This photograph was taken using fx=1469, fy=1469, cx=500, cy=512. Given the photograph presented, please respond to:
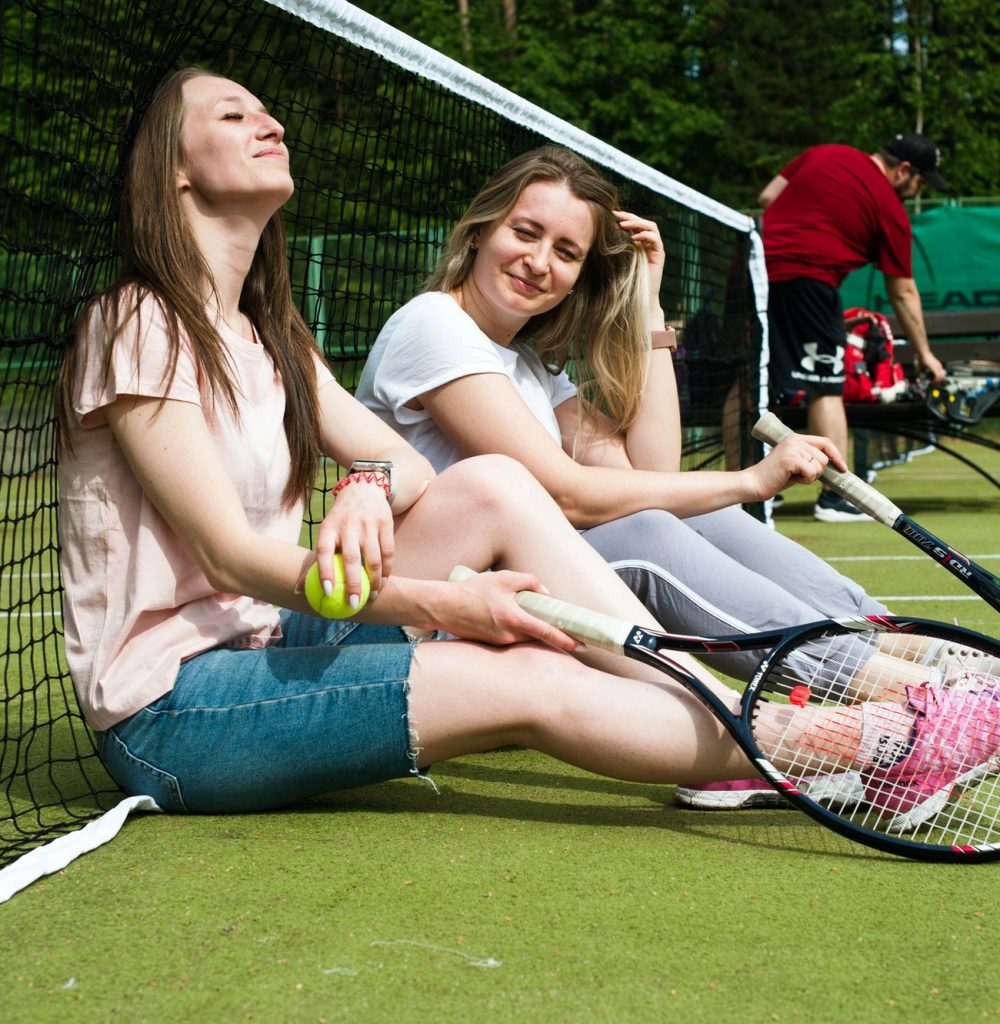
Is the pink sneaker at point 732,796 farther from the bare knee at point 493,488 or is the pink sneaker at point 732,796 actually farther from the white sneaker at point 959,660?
the bare knee at point 493,488

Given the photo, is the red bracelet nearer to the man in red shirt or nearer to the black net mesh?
the black net mesh

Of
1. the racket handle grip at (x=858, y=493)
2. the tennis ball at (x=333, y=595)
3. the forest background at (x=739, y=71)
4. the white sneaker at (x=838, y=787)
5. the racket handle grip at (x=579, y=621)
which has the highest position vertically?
the forest background at (x=739, y=71)

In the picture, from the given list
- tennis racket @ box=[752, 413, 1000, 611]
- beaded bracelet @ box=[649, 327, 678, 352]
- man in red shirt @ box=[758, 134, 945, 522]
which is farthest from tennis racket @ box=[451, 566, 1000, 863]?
man in red shirt @ box=[758, 134, 945, 522]

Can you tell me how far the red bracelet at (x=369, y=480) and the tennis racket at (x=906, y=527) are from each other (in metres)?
0.82

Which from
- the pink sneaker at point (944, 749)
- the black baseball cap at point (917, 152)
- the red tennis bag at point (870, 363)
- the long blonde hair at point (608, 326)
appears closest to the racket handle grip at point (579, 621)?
the pink sneaker at point (944, 749)

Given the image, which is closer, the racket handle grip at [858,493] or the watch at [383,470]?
the watch at [383,470]

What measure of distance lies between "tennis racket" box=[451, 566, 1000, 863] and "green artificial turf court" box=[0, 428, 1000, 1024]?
11cm

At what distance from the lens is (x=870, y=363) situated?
7859 mm

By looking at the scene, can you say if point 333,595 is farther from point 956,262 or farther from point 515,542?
point 956,262

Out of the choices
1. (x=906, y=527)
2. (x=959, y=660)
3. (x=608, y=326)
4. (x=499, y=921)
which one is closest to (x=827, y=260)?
(x=608, y=326)

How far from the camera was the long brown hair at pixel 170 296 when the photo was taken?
2232 mm

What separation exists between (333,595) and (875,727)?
0.86 metres

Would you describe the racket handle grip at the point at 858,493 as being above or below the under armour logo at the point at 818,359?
below

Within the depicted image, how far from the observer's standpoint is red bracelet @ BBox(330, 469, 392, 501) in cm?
231
